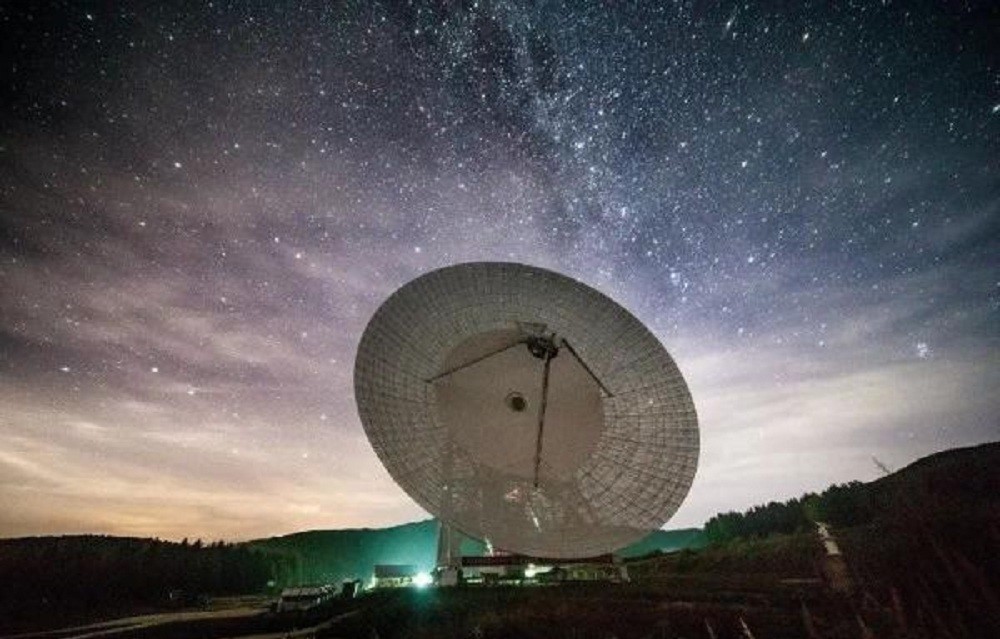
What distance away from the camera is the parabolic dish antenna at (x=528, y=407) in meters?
14.4

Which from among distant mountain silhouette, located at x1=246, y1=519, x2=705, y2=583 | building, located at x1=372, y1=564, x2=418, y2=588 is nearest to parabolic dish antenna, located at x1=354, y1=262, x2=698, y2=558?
building, located at x1=372, y1=564, x2=418, y2=588

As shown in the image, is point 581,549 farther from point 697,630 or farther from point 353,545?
point 353,545

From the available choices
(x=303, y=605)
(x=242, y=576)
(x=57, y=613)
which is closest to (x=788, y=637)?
(x=303, y=605)

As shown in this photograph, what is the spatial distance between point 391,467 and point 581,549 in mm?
5231

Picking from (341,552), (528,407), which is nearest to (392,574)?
(528,407)

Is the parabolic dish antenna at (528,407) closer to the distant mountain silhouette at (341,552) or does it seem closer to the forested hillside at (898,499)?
the forested hillside at (898,499)

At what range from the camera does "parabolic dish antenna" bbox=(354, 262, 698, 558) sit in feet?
47.2

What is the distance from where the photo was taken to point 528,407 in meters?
15.6

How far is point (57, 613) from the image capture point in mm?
40469

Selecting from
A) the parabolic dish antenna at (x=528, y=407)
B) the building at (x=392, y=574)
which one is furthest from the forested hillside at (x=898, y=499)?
the building at (x=392, y=574)

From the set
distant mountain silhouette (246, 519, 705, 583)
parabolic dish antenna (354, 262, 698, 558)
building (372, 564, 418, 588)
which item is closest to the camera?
parabolic dish antenna (354, 262, 698, 558)

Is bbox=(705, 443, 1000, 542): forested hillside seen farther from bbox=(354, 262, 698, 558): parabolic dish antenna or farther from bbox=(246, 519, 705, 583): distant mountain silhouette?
bbox=(246, 519, 705, 583): distant mountain silhouette

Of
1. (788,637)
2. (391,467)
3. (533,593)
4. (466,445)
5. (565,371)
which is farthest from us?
(533,593)

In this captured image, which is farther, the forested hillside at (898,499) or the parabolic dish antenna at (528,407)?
the forested hillside at (898,499)
